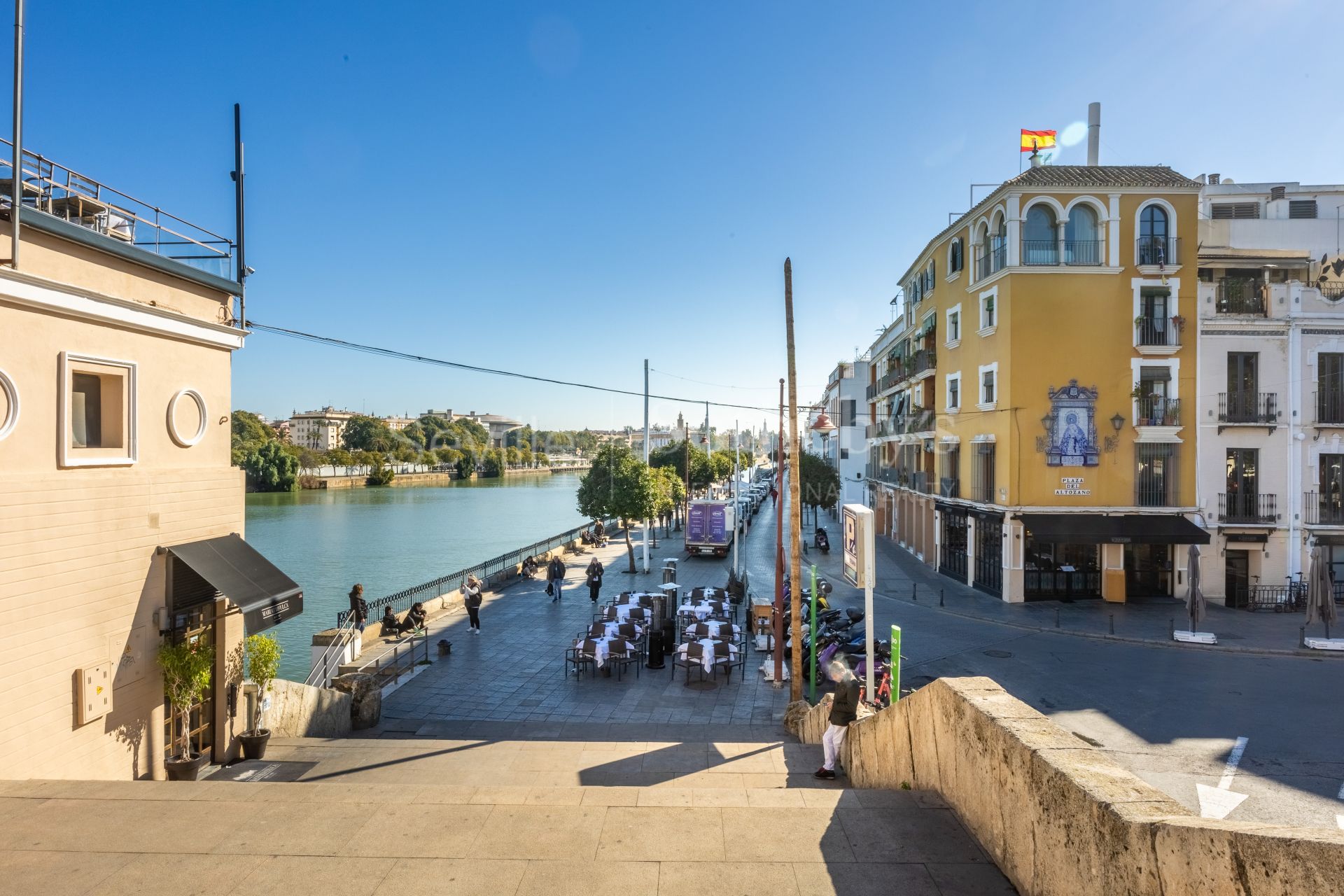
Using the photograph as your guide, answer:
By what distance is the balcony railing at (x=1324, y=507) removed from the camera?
22.9 m

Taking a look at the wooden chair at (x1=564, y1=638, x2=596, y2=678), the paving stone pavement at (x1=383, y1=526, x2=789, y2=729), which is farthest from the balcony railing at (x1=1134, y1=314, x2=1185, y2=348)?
the wooden chair at (x1=564, y1=638, x2=596, y2=678)

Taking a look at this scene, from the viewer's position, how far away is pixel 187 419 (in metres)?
9.22

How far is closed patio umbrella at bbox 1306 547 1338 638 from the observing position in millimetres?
17156

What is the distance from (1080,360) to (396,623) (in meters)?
22.4

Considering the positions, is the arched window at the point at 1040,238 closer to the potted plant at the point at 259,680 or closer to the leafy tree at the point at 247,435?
the potted plant at the point at 259,680

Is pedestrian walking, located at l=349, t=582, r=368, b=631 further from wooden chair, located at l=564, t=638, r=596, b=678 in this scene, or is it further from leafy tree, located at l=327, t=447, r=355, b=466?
leafy tree, located at l=327, t=447, r=355, b=466

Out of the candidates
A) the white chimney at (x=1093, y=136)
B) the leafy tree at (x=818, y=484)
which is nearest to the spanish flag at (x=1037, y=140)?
the white chimney at (x=1093, y=136)

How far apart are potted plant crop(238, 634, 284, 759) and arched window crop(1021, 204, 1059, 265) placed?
938 inches

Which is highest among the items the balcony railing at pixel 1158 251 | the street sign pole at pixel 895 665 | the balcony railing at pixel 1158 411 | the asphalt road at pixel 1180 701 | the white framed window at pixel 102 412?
the balcony railing at pixel 1158 251

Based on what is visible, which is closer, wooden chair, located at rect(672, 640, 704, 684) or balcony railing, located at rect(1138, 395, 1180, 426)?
wooden chair, located at rect(672, 640, 704, 684)

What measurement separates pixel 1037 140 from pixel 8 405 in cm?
3275

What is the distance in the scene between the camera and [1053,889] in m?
3.76

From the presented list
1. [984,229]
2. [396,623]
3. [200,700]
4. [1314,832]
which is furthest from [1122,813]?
[984,229]

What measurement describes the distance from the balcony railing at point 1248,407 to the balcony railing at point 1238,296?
109 inches
